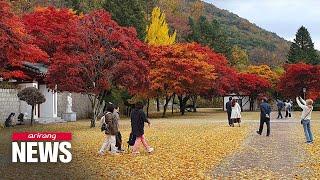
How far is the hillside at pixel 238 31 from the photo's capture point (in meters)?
93.2

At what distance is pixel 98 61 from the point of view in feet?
84.6

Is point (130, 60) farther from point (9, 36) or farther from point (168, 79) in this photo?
point (168, 79)

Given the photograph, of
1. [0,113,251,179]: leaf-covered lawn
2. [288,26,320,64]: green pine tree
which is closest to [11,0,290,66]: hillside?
[288,26,320,64]: green pine tree

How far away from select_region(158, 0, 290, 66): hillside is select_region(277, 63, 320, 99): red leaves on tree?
2788 centimetres

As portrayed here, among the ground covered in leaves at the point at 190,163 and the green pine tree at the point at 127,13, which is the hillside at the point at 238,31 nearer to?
the green pine tree at the point at 127,13

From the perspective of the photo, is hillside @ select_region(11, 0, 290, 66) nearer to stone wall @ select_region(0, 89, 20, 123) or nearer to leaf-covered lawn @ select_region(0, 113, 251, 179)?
stone wall @ select_region(0, 89, 20, 123)

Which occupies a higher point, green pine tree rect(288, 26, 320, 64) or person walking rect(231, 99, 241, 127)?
green pine tree rect(288, 26, 320, 64)

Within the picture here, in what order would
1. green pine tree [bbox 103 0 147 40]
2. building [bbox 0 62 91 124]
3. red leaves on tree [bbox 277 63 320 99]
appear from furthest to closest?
1. red leaves on tree [bbox 277 63 320 99]
2. green pine tree [bbox 103 0 147 40]
3. building [bbox 0 62 91 124]

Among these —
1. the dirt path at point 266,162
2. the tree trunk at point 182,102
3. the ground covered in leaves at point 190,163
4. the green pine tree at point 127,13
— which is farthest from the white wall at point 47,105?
the dirt path at point 266,162

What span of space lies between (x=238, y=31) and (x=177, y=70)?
298 ft

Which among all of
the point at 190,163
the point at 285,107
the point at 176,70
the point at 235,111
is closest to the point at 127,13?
the point at 176,70

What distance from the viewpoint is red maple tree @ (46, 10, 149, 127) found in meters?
25.1

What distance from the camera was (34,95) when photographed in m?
28.4

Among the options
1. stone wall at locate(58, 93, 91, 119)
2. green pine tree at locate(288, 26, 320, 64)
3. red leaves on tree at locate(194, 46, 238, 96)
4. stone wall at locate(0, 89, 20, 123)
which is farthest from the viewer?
green pine tree at locate(288, 26, 320, 64)
